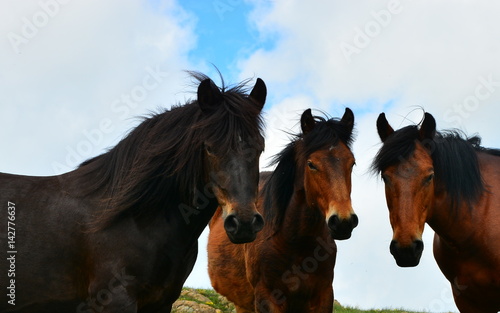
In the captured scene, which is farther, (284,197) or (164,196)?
(284,197)

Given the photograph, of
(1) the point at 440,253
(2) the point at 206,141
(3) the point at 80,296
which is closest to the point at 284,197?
(1) the point at 440,253

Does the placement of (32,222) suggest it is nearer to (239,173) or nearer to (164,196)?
(164,196)

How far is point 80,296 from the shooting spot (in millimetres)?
4762

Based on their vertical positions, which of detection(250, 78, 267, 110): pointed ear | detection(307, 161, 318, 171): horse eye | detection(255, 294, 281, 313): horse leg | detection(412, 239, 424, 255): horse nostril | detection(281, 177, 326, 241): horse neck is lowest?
detection(255, 294, 281, 313): horse leg

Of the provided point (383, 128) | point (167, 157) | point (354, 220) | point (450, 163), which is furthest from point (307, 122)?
point (167, 157)

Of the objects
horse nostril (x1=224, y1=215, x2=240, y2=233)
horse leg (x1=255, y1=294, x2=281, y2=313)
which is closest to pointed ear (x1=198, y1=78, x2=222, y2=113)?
horse nostril (x1=224, y1=215, x2=240, y2=233)

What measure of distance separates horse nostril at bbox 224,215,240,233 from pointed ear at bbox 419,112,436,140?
124 inches

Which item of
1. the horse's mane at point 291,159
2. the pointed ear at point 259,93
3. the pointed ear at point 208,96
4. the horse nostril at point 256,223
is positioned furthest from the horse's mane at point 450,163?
the horse nostril at point 256,223

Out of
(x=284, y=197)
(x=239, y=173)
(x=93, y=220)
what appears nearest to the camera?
(x=239, y=173)

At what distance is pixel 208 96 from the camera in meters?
4.98

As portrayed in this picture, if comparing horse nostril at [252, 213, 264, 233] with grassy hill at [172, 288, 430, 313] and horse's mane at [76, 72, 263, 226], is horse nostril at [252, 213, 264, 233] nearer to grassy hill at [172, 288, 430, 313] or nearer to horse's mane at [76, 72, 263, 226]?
horse's mane at [76, 72, 263, 226]

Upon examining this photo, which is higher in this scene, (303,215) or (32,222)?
(303,215)

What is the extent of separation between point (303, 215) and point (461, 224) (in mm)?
1783

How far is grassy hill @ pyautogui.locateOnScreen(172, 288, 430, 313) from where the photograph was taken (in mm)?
10758
